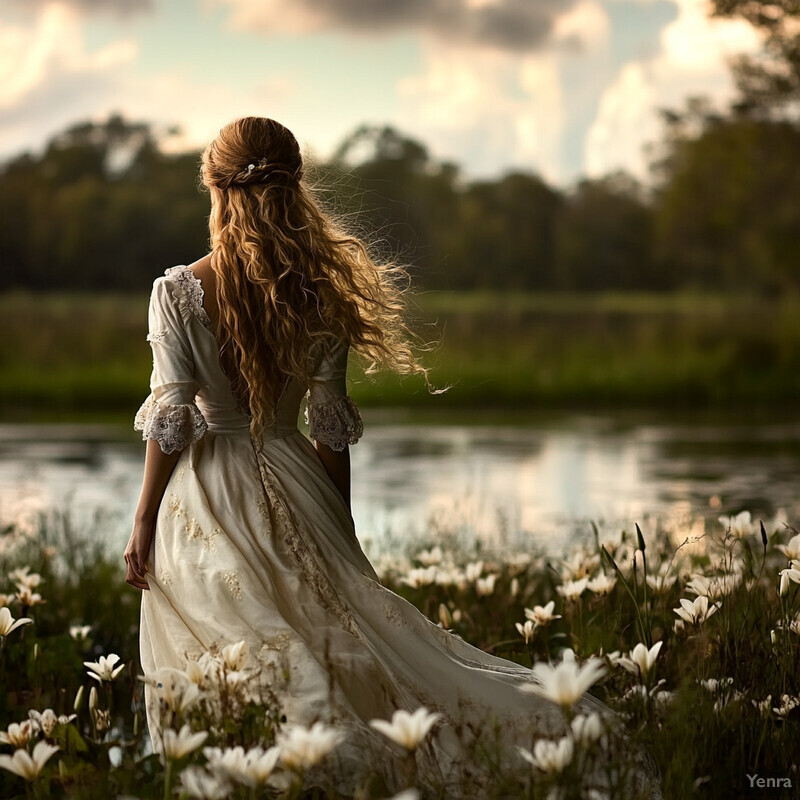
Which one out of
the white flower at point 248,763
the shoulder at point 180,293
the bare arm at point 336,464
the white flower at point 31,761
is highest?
the shoulder at point 180,293

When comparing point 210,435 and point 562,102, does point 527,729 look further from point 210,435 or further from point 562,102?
point 562,102

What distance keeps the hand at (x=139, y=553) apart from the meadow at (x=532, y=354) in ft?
41.6

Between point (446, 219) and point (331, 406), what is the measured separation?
51.7 feet

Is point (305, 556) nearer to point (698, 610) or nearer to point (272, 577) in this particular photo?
point (272, 577)

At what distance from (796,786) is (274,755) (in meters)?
1.24

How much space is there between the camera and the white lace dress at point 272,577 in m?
2.38

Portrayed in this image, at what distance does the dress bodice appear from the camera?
2496 mm

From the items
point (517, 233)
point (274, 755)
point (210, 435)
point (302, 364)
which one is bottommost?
point (274, 755)

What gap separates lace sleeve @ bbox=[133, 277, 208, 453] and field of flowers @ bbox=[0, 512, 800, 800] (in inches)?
20.0

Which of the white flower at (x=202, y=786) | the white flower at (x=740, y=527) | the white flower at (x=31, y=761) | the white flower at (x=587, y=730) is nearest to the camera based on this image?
the white flower at (x=202, y=786)

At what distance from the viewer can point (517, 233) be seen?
18.3 m

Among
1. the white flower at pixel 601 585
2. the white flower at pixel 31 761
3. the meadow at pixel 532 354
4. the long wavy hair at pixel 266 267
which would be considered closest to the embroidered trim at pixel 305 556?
the long wavy hair at pixel 266 267

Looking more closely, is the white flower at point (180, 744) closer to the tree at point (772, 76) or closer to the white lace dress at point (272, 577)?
the white lace dress at point (272, 577)

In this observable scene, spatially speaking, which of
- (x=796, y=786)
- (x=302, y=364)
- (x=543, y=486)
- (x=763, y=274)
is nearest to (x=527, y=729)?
(x=796, y=786)
